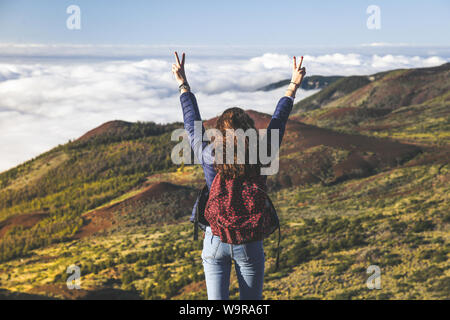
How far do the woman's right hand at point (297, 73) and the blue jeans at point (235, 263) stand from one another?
4.63ft

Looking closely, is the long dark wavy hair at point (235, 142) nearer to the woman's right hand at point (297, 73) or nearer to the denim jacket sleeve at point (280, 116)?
the denim jacket sleeve at point (280, 116)

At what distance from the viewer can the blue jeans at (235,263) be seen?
302cm

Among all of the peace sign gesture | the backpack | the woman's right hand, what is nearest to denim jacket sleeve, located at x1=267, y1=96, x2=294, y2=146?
the woman's right hand

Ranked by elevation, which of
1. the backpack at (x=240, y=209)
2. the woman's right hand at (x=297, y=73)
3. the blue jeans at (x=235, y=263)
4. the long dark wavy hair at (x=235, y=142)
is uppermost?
the woman's right hand at (x=297, y=73)

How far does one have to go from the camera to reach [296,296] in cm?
1589

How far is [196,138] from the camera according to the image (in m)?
3.15

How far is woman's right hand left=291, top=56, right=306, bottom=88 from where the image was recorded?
3596mm

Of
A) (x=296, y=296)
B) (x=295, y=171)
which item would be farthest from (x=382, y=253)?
(x=295, y=171)

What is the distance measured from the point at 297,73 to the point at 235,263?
1684 mm

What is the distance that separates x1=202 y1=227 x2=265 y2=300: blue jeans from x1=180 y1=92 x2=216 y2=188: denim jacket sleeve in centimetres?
45

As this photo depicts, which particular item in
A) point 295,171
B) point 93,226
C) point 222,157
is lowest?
point 93,226

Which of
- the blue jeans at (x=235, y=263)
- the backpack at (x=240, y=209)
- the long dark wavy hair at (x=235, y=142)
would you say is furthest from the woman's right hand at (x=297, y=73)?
the blue jeans at (x=235, y=263)
